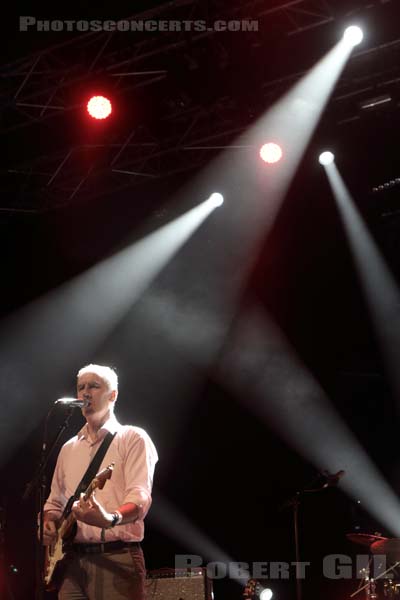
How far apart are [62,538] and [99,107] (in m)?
4.67

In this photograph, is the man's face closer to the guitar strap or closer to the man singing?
the man singing

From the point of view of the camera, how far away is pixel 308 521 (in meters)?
9.64

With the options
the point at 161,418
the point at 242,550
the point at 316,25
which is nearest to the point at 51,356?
the point at 161,418

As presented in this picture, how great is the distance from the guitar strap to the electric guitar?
2cm

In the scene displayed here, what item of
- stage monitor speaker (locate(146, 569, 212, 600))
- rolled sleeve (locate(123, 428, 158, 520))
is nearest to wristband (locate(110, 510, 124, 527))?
rolled sleeve (locate(123, 428, 158, 520))

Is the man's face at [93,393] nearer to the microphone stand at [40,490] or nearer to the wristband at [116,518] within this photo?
the microphone stand at [40,490]

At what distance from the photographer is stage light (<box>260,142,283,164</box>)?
8086mm

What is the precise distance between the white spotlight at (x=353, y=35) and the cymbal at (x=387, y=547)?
4565 mm

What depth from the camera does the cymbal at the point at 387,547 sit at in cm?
716

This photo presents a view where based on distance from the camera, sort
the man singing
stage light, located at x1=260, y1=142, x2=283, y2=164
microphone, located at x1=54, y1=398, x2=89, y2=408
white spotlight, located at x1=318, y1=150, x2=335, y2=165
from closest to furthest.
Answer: the man singing < microphone, located at x1=54, y1=398, x2=89, y2=408 < stage light, located at x1=260, y1=142, x2=283, y2=164 < white spotlight, located at x1=318, y1=150, x2=335, y2=165

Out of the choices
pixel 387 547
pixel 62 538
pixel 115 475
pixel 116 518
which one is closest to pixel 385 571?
pixel 387 547

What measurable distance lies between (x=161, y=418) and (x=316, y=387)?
1.99 meters

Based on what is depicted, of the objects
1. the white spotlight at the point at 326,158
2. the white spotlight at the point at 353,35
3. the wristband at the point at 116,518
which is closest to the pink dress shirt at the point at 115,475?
the wristband at the point at 116,518

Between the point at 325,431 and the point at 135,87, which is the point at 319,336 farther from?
the point at 135,87
